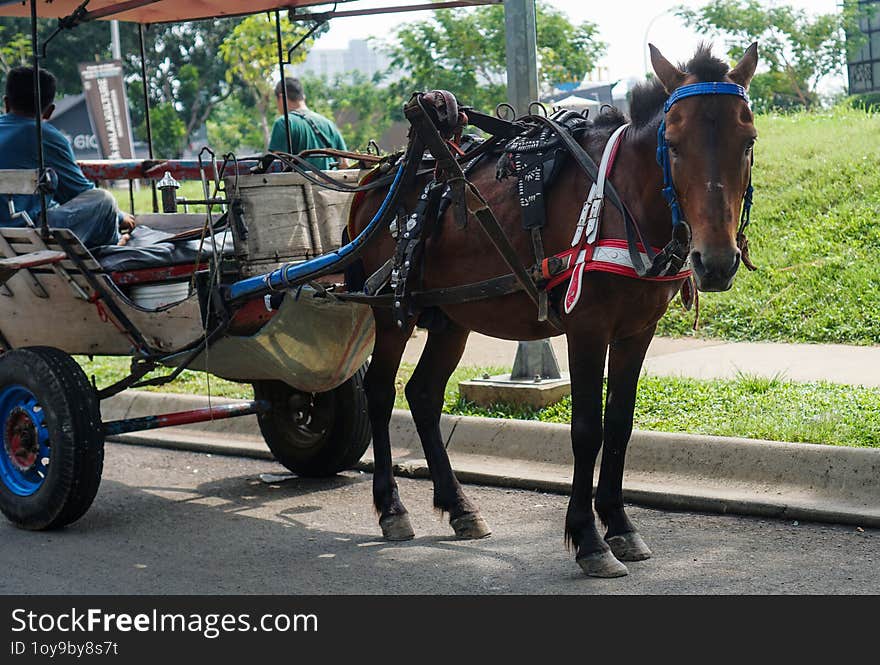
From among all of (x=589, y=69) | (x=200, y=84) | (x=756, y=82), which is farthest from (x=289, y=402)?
(x=200, y=84)

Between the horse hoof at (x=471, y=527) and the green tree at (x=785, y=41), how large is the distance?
26665 mm

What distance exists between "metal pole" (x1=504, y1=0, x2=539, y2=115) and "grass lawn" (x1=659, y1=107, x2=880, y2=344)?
120 inches

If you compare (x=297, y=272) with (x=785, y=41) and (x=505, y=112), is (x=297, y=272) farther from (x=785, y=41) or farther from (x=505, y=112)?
(x=785, y=41)

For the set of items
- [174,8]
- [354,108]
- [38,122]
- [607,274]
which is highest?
[354,108]

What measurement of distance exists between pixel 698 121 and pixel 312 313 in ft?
7.69

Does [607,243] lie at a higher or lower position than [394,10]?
lower

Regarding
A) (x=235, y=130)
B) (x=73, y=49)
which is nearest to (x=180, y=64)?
(x=73, y=49)

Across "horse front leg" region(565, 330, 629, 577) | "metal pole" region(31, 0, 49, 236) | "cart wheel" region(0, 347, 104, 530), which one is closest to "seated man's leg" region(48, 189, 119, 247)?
"metal pole" region(31, 0, 49, 236)

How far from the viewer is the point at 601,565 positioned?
190 inches

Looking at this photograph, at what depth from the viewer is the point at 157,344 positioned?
6.23 meters

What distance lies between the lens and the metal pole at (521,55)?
748cm

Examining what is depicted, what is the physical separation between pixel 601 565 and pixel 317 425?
2.57 metres

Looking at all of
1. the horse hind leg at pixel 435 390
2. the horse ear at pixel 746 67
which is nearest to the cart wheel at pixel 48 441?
the horse hind leg at pixel 435 390
